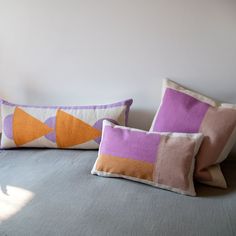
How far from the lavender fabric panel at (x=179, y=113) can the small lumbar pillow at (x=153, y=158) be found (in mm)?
78

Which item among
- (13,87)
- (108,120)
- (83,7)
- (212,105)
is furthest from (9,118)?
(212,105)

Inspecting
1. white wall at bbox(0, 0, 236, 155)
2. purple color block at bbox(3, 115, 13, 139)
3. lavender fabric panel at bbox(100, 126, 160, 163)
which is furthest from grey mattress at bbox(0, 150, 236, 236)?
white wall at bbox(0, 0, 236, 155)

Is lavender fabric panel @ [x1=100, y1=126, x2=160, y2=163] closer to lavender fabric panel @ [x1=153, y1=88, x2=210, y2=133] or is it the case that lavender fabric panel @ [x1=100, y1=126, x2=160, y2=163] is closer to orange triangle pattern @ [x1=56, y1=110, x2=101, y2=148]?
lavender fabric panel @ [x1=153, y1=88, x2=210, y2=133]

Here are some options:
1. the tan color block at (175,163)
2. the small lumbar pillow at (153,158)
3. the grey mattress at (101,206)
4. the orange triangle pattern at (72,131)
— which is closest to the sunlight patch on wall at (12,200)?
the grey mattress at (101,206)

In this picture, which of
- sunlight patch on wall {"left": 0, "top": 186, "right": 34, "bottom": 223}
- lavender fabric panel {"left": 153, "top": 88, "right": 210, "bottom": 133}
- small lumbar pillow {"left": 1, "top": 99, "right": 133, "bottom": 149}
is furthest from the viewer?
small lumbar pillow {"left": 1, "top": 99, "right": 133, "bottom": 149}

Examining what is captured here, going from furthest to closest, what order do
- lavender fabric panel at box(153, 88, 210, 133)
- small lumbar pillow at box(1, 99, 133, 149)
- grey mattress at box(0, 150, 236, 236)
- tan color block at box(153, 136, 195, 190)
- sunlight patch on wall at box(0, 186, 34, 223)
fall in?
small lumbar pillow at box(1, 99, 133, 149) → lavender fabric panel at box(153, 88, 210, 133) → tan color block at box(153, 136, 195, 190) → sunlight patch on wall at box(0, 186, 34, 223) → grey mattress at box(0, 150, 236, 236)

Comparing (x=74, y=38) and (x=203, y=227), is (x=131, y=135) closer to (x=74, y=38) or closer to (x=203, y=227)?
(x=203, y=227)

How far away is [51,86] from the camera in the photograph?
6.88 feet

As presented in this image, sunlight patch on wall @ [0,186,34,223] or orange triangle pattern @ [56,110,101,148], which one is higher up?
orange triangle pattern @ [56,110,101,148]

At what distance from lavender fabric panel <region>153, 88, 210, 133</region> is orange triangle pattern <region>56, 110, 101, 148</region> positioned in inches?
15.8

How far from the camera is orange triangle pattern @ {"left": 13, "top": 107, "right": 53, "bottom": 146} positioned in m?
1.93

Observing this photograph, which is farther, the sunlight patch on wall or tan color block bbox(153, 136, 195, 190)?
tan color block bbox(153, 136, 195, 190)

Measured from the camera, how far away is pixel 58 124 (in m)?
1.91

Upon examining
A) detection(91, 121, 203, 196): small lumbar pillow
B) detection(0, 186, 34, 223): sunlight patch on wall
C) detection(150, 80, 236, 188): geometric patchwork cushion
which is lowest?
detection(0, 186, 34, 223): sunlight patch on wall
